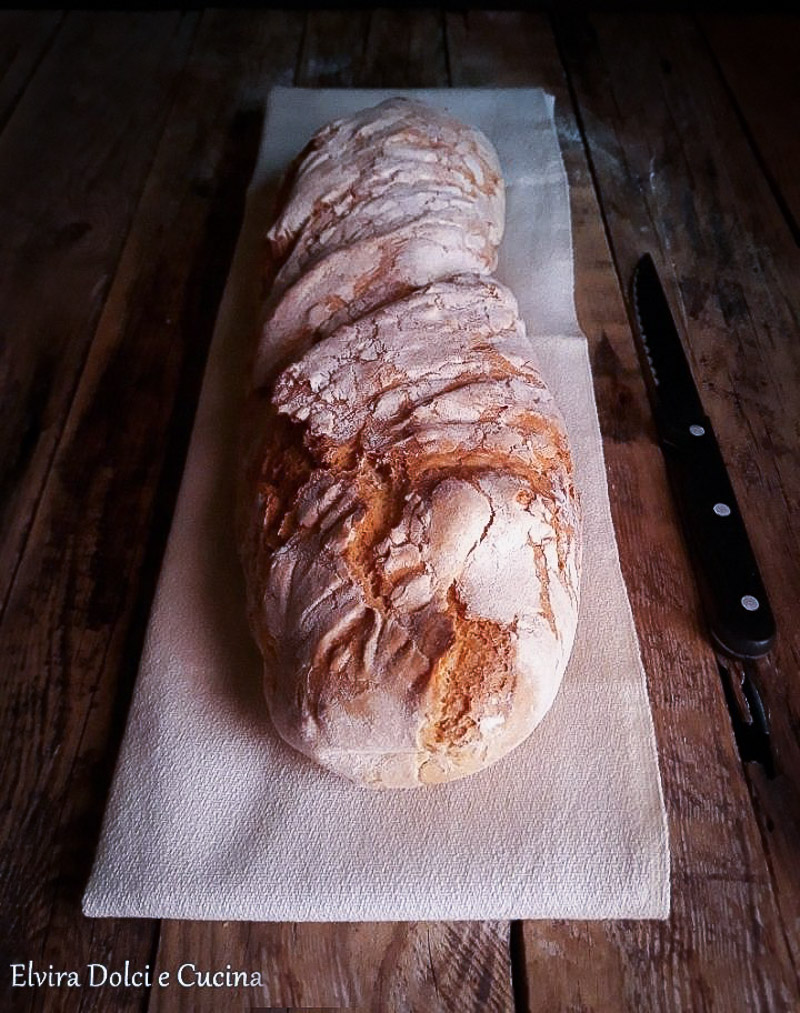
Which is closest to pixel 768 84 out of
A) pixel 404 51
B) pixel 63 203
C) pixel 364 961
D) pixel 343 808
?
pixel 404 51

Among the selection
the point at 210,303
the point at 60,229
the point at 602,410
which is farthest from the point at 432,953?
the point at 60,229

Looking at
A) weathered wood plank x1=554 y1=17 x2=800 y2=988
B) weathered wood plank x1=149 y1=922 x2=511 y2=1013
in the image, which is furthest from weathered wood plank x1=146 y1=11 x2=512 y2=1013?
weathered wood plank x1=554 y1=17 x2=800 y2=988

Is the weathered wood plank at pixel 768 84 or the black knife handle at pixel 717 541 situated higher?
the weathered wood plank at pixel 768 84

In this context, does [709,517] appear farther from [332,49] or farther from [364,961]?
[332,49]

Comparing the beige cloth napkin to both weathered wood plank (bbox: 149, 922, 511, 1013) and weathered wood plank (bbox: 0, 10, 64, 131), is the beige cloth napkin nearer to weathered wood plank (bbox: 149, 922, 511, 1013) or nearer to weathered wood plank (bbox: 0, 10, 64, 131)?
weathered wood plank (bbox: 149, 922, 511, 1013)

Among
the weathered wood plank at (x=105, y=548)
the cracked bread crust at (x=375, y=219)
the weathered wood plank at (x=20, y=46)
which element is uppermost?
the cracked bread crust at (x=375, y=219)

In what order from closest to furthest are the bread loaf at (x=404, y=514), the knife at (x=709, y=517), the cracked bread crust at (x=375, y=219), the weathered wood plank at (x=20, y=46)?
the bread loaf at (x=404, y=514), the knife at (x=709, y=517), the cracked bread crust at (x=375, y=219), the weathered wood plank at (x=20, y=46)

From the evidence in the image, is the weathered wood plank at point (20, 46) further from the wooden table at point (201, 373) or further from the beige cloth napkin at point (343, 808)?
the beige cloth napkin at point (343, 808)

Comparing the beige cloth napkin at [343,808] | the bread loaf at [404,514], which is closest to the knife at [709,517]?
the beige cloth napkin at [343,808]
